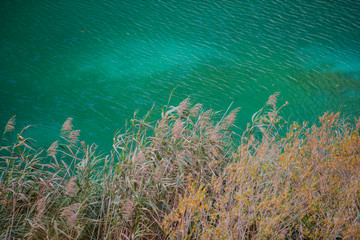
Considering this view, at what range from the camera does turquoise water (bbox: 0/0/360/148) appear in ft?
17.1

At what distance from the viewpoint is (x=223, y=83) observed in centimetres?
654

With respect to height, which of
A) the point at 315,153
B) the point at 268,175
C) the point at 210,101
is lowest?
the point at 210,101

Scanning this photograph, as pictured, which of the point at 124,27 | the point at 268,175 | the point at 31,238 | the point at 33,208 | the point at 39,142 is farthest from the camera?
the point at 124,27

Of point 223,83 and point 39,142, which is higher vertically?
point 223,83

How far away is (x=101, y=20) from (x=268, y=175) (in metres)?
6.36

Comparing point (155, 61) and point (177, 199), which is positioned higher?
point (177, 199)

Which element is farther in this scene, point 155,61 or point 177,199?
point 155,61

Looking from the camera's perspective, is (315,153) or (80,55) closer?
(315,153)

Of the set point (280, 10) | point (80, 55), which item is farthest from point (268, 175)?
point (280, 10)

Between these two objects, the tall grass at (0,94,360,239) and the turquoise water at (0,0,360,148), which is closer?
the tall grass at (0,94,360,239)

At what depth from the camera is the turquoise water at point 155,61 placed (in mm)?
5223

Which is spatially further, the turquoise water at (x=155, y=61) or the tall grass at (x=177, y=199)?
the turquoise water at (x=155, y=61)

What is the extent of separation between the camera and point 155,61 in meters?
6.79

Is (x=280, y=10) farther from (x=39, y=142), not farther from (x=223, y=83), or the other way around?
(x=39, y=142)
